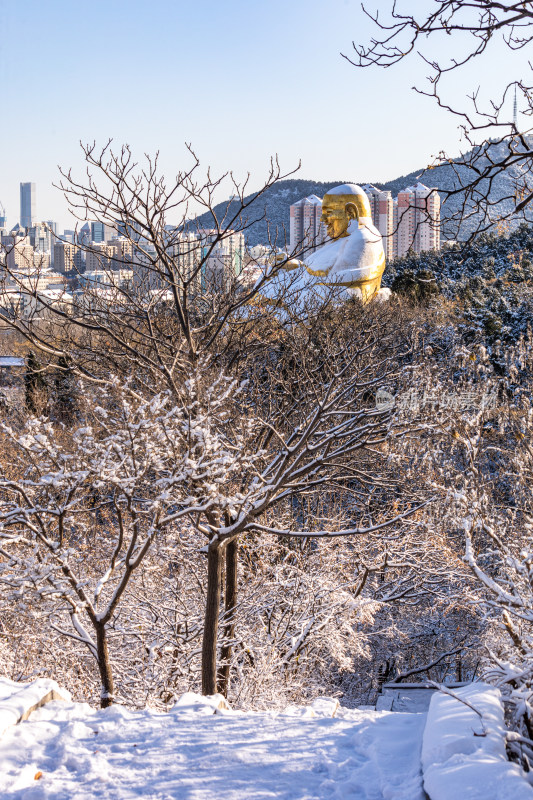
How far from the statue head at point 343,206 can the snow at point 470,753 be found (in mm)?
21459

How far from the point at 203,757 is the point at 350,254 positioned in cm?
2033

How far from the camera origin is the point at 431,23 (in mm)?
3105

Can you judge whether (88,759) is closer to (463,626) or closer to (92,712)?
(92,712)

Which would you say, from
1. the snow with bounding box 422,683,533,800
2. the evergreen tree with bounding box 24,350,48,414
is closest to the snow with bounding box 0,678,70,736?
the snow with bounding box 422,683,533,800

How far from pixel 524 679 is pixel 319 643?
18.9 ft

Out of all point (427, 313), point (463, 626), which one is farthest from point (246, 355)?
point (427, 313)

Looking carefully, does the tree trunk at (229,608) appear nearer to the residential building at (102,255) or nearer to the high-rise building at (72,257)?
the residential building at (102,255)

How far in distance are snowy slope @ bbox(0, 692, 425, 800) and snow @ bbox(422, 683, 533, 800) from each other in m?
0.17

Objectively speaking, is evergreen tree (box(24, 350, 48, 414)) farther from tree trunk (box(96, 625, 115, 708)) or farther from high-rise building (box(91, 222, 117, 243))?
tree trunk (box(96, 625, 115, 708))

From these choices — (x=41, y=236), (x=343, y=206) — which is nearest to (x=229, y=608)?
(x=41, y=236)

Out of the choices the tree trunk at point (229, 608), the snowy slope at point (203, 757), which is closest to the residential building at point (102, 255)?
the tree trunk at point (229, 608)

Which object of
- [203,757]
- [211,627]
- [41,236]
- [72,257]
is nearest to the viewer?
[203,757]

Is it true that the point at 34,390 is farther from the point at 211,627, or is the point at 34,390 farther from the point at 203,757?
the point at 203,757

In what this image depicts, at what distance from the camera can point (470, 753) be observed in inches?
121
